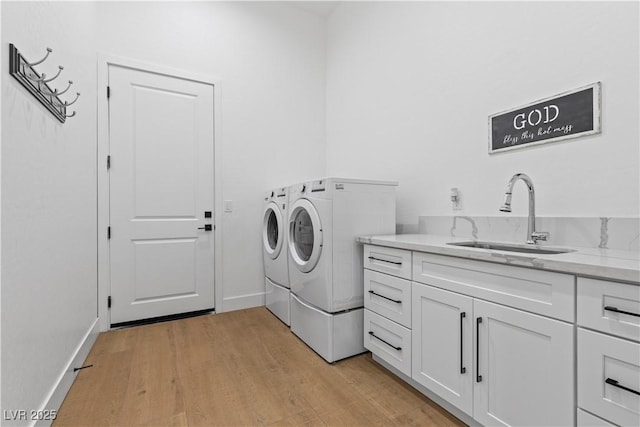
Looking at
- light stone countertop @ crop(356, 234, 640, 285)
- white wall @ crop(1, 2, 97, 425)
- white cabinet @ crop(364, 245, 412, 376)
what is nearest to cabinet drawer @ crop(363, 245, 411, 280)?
white cabinet @ crop(364, 245, 412, 376)

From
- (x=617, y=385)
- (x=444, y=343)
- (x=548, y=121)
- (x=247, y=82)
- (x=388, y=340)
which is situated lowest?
(x=388, y=340)

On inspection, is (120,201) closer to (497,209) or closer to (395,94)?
(395,94)

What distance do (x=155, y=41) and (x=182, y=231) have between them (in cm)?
171

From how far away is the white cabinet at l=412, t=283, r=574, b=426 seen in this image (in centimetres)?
104

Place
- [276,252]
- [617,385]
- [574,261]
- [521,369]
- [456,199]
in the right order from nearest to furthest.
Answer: [617,385]
[574,261]
[521,369]
[456,199]
[276,252]

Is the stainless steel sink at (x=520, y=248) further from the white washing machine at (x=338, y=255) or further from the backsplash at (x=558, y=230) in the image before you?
the white washing machine at (x=338, y=255)

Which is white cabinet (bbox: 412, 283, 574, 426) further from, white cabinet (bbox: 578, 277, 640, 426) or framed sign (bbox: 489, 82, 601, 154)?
framed sign (bbox: 489, 82, 601, 154)

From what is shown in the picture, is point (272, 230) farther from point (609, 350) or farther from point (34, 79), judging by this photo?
point (609, 350)

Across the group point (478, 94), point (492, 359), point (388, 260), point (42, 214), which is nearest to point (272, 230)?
point (388, 260)

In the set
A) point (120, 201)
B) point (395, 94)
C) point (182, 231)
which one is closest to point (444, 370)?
point (395, 94)

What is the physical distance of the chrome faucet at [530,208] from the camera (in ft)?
4.96

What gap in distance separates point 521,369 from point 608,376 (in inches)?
10.4

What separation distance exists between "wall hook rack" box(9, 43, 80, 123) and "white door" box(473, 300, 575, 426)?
1.91 meters

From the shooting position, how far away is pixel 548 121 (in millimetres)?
1608
